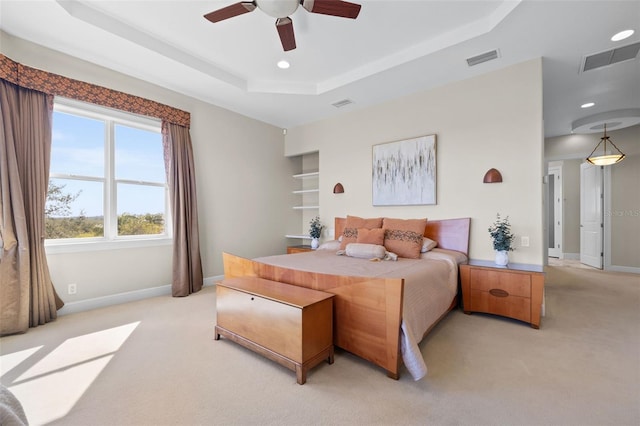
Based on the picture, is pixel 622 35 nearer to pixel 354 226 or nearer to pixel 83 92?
pixel 354 226

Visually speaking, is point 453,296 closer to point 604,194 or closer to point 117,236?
point 117,236

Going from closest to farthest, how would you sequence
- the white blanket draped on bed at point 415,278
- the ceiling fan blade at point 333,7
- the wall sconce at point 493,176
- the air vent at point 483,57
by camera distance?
the white blanket draped on bed at point 415,278, the ceiling fan blade at point 333,7, the air vent at point 483,57, the wall sconce at point 493,176

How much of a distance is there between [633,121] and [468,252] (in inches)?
156

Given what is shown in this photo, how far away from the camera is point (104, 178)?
3387 millimetres

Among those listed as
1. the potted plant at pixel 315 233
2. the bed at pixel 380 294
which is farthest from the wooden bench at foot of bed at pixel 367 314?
the potted plant at pixel 315 233

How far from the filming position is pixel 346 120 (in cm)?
468

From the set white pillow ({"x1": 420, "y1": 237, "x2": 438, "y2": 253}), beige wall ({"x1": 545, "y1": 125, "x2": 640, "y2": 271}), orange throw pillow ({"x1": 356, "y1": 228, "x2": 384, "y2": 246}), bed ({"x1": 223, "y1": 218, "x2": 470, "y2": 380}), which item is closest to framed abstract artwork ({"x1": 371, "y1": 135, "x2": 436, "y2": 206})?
white pillow ({"x1": 420, "y1": 237, "x2": 438, "y2": 253})

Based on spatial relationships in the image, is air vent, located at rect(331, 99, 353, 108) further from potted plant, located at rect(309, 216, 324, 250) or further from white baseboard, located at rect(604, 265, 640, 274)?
white baseboard, located at rect(604, 265, 640, 274)

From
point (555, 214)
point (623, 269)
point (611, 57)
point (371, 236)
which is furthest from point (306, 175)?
point (555, 214)

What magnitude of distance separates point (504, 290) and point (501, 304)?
150 millimetres

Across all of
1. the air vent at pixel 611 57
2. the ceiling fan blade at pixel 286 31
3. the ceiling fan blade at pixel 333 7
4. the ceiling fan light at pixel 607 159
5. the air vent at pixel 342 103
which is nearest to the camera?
the ceiling fan blade at pixel 333 7

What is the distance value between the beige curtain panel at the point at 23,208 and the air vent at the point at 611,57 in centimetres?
585

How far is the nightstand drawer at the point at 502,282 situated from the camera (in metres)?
2.74

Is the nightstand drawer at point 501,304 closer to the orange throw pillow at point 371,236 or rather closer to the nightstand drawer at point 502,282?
the nightstand drawer at point 502,282
